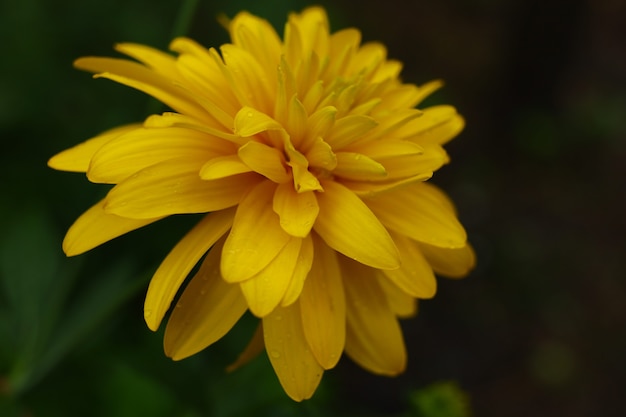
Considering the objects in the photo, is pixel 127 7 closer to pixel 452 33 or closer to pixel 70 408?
pixel 70 408

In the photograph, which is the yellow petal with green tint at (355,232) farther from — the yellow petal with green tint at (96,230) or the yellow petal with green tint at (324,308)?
the yellow petal with green tint at (96,230)

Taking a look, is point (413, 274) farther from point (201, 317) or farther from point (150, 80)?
point (150, 80)

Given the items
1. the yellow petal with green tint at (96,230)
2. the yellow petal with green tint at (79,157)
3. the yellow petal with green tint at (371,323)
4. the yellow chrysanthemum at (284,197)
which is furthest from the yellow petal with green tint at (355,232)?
the yellow petal with green tint at (79,157)

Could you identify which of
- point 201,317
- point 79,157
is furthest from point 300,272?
point 79,157

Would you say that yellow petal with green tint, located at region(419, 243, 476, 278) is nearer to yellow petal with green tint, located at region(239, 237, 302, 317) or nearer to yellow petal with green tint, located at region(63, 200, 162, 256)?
yellow petal with green tint, located at region(239, 237, 302, 317)

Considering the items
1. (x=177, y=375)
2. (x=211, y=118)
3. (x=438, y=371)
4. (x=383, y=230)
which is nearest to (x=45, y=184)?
(x=177, y=375)

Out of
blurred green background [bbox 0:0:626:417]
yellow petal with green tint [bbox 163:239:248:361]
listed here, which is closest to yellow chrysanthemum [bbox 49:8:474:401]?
yellow petal with green tint [bbox 163:239:248:361]
